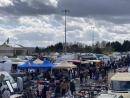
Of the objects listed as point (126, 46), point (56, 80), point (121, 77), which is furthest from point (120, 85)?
point (126, 46)

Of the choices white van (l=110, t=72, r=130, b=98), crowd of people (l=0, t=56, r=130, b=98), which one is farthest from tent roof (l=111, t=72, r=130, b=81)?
crowd of people (l=0, t=56, r=130, b=98)

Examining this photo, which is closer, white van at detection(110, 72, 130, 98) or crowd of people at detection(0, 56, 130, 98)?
white van at detection(110, 72, 130, 98)

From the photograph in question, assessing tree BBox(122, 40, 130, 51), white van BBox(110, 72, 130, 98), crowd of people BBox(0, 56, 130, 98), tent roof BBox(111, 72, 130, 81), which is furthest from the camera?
tree BBox(122, 40, 130, 51)

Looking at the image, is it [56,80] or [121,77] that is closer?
[121,77]

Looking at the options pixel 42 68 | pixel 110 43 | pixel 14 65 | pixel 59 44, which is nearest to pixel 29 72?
pixel 42 68

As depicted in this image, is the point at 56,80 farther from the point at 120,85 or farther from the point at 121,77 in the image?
the point at 120,85

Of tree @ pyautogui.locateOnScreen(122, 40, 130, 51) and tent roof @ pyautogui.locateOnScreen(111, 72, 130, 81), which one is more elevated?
tree @ pyautogui.locateOnScreen(122, 40, 130, 51)

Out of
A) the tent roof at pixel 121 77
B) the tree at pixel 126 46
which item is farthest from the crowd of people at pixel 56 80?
the tree at pixel 126 46

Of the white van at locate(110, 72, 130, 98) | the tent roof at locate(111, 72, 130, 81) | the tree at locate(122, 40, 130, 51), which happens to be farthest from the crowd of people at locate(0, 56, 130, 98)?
the tree at locate(122, 40, 130, 51)

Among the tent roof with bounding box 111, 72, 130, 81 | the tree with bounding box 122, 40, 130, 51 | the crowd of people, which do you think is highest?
the tree with bounding box 122, 40, 130, 51

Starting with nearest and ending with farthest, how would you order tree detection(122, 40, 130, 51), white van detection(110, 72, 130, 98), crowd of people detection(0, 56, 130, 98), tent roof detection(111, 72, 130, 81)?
white van detection(110, 72, 130, 98), tent roof detection(111, 72, 130, 81), crowd of people detection(0, 56, 130, 98), tree detection(122, 40, 130, 51)

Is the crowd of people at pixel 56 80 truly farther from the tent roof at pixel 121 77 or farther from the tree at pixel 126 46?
the tree at pixel 126 46

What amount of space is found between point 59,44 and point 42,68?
127 m

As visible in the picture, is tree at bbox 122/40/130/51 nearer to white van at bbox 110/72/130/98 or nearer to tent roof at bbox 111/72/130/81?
tent roof at bbox 111/72/130/81
